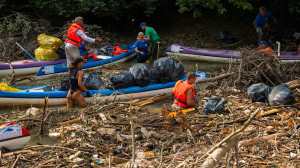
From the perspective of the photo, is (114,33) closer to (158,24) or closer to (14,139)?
(158,24)

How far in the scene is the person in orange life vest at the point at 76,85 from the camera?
791 cm

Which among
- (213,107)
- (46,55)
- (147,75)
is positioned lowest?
(213,107)

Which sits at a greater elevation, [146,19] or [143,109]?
[146,19]

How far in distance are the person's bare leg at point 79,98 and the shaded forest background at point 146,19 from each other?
6.45 meters

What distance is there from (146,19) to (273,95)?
11.8m

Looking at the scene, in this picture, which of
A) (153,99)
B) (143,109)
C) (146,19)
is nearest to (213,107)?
(143,109)

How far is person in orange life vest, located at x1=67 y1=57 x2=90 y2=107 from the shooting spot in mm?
7910

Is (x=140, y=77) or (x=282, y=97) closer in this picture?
(x=282, y=97)

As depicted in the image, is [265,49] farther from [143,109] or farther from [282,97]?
[143,109]

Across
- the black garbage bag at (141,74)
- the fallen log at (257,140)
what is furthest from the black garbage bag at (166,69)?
the fallen log at (257,140)

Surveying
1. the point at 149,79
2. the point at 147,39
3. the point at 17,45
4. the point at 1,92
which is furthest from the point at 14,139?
the point at 17,45

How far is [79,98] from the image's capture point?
8.15 meters

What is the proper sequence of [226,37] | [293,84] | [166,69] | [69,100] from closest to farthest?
[293,84], [69,100], [166,69], [226,37]

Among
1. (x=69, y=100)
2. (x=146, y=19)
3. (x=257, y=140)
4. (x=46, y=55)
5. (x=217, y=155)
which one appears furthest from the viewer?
(x=146, y=19)
